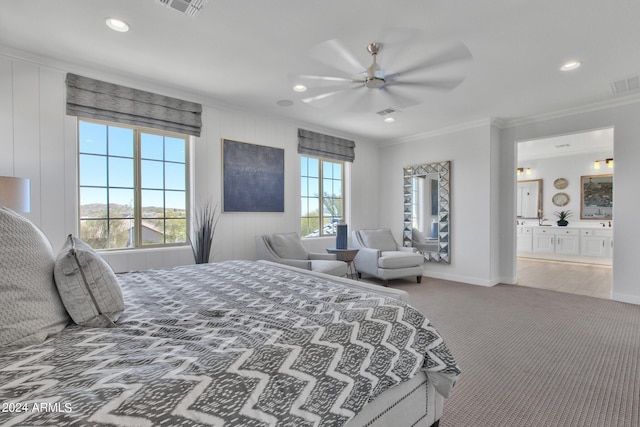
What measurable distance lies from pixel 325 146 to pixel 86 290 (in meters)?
4.28

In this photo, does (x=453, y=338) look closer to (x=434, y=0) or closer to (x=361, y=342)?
(x=361, y=342)

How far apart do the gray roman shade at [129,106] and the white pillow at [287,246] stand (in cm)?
168

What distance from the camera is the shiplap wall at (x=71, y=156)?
8.74 ft

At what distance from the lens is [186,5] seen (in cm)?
206

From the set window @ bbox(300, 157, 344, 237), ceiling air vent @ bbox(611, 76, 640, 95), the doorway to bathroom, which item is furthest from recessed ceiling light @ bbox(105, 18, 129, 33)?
the doorway to bathroom

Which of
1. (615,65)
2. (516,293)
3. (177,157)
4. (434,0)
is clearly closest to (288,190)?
(177,157)

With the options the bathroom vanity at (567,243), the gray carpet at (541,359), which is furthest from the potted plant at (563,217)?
the gray carpet at (541,359)

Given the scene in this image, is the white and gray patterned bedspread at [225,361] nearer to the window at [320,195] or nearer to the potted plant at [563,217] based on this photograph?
the window at [320,195]

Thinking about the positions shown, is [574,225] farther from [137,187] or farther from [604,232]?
[137,187]

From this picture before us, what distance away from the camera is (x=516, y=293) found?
415 centimetres

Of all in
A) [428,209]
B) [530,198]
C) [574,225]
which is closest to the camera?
[428,209]

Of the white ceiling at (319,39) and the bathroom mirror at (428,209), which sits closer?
the white ceiling at (319,39)

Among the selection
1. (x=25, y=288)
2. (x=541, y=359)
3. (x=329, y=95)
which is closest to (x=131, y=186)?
(x=329, y=95)

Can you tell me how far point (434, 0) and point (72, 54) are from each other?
308cm
